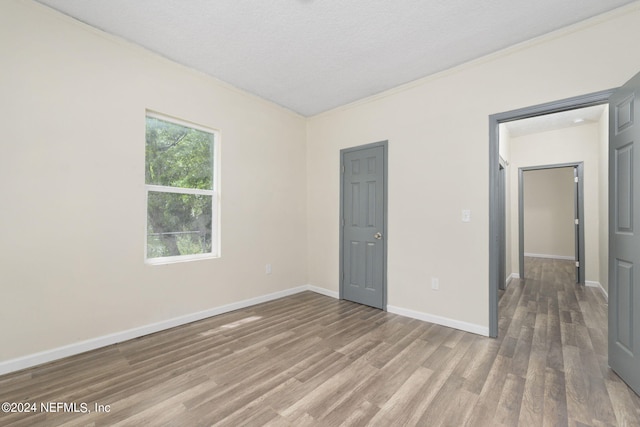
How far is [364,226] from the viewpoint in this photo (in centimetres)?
391

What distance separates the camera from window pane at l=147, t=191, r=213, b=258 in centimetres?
299

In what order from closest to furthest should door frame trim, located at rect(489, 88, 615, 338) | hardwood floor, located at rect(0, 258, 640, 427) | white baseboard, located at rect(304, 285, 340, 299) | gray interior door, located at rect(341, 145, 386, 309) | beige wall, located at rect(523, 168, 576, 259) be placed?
hardwood floor, located at rect(0, 258, 640, 427) < door frame trim, located at rect(489, 88, 615, 338) < gray interior door, located at rect(341, 145, 386, 309) < white baseboard, located at rect(304, 285, 340, 299) < beige wall, located at rect(523, 168, 576, 259)

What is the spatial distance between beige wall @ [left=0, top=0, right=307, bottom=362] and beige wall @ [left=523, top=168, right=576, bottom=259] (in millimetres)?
8885

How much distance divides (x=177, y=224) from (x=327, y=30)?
258 centimetres

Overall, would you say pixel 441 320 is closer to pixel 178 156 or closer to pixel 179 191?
pixel 179 191

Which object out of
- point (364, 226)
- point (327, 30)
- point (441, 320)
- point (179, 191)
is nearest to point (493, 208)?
point (441, 320)

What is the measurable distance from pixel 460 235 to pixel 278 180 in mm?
2594

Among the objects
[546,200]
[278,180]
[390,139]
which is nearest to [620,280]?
[390,139]

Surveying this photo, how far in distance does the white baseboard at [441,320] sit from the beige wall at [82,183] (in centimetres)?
219

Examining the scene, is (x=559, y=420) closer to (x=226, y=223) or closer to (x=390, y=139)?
(x=390, y=139)

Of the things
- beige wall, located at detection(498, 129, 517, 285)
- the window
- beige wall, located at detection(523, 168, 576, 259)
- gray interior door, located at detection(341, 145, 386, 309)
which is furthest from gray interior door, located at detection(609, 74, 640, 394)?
beige wall, located at detection(523, 168, 576, 259)

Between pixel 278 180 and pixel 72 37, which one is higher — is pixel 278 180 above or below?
below

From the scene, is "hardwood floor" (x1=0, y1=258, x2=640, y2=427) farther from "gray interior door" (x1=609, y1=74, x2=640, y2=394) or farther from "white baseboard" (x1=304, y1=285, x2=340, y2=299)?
"white baseboard" (x1=304, y1=285, x2=340, y2=299)

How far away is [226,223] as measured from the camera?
354cm
